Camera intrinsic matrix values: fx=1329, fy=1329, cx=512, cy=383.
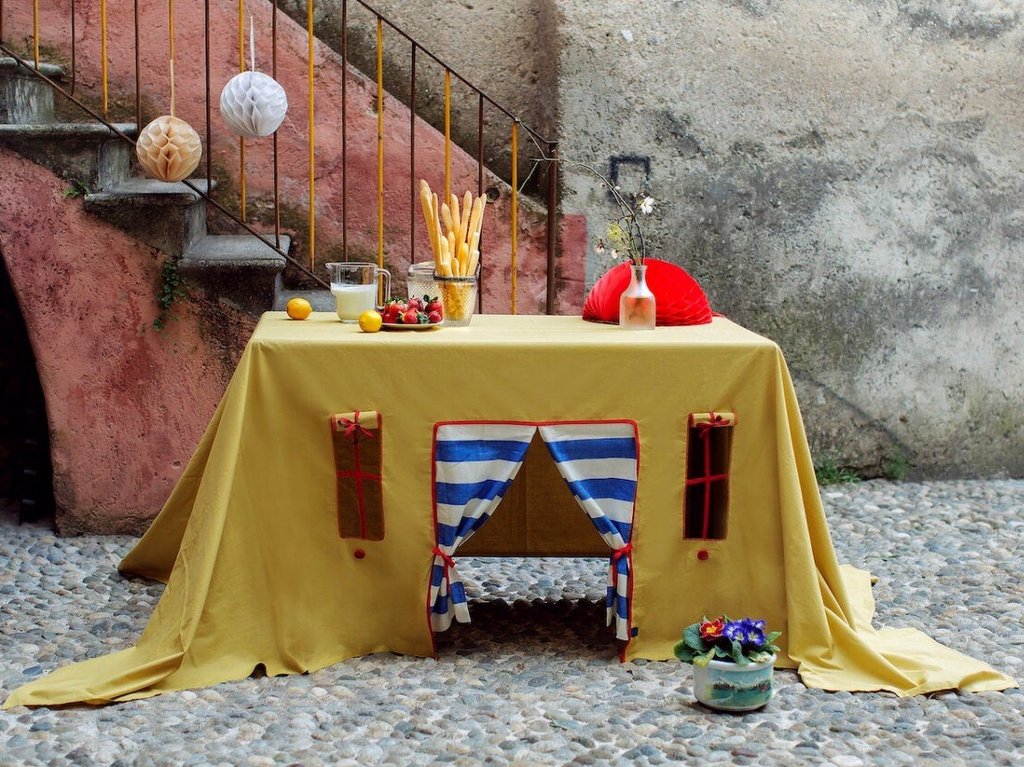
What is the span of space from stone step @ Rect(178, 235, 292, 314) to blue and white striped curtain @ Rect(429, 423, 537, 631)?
1520 mm

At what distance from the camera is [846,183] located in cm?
600

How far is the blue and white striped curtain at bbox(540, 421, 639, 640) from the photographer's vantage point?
3.75 m

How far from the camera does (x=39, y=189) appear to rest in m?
5.06

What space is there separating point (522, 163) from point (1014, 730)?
11.2 feet

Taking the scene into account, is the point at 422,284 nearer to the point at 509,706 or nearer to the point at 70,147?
the point at 509,706

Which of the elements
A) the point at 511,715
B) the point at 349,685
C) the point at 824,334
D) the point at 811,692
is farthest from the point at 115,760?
the point at 824,334

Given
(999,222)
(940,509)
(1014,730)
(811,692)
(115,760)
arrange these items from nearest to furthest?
(115,760)
(1014,730)
(811,692)
(940,509)
(999,222)

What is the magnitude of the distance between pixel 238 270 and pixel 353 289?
1071mm

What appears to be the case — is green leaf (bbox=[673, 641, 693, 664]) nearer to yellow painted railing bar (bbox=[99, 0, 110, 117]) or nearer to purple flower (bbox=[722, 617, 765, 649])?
purple flower (bbox=[722, 617, 765, 649])

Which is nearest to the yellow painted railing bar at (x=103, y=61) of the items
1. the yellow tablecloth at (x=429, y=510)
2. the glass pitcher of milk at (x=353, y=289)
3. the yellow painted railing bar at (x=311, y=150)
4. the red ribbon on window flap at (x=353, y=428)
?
the yellow painted railing bar at (x=311, y=150)

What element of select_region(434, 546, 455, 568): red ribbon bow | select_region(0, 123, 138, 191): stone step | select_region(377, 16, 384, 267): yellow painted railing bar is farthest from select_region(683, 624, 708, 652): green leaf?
select_region(0, 123, 138, 191): stone step

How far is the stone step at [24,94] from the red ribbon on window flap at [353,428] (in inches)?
87.8

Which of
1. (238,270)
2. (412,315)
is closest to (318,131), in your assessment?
(238,270)

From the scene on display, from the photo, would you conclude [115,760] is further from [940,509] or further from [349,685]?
[940,509]
